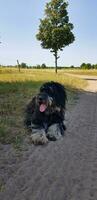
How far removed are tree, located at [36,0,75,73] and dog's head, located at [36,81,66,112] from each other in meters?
40.1

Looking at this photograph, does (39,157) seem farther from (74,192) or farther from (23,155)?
(74,192)

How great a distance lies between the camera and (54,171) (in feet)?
21.4

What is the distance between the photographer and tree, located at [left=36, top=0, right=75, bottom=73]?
48500mm

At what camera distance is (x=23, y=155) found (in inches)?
292

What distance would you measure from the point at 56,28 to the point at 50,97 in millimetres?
41356

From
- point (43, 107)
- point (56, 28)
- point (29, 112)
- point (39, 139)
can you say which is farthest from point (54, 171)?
point (56, 28)

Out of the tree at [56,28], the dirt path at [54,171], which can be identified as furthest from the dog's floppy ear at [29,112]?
the tree at [56,28]

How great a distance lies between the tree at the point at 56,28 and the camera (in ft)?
159

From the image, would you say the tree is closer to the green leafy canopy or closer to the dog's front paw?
the green leafy canopy

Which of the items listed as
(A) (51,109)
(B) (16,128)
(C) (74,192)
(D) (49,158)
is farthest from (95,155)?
(B) (16,128)

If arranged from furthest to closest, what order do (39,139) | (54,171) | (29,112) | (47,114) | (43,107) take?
1. (29,112)
2. (47,114)
3. (43,107)
4. (39,139)
5. (54,171)

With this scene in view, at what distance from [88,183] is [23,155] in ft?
5.72

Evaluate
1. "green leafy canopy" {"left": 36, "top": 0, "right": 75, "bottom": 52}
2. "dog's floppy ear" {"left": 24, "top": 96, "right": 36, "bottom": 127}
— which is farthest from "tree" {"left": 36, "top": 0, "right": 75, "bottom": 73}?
"dog's floppy ear" {"left": 24, "top": 96, "right": 36, "bottom": 127}

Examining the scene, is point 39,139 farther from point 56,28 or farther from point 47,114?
point 56,28
